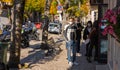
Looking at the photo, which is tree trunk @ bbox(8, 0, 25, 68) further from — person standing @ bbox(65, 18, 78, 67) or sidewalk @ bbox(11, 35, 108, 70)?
person standing @ bbox(65, 18, 78, 67)

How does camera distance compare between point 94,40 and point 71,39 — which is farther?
point 94,40

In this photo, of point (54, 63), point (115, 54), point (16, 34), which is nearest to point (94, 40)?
point (54, 63)

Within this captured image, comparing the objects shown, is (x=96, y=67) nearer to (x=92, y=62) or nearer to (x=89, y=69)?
(x=89, y=69)

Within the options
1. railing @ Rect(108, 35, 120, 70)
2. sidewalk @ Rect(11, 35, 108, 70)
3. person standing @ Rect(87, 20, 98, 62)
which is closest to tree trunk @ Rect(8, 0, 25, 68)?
sidewalk @ Rect(11, 35, 108, 70)

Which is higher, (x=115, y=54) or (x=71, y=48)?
(x=115, y=54)

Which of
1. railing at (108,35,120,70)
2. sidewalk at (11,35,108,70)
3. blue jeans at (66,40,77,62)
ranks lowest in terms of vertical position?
sidewalk at (11,35,108,70)

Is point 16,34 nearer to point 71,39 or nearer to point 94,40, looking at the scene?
point 71,39

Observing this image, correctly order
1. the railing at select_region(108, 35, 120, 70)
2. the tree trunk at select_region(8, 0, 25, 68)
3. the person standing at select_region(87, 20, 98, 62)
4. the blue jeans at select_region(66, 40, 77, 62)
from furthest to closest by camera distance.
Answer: the person standing at select_region(87, 20, 98, 62), the blue jeans at select_region(66, 40, 77, 62), the tree trunk at select_region(8, 0, 25, 68), the railing at select_region(108, 35, 120, 70)

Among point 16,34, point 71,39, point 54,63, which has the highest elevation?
point 16,34

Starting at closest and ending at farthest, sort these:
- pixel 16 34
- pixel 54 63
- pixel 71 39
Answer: pixel 16 34, pixel 71 39, pixel 54 63

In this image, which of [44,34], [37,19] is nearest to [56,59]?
[44,34]

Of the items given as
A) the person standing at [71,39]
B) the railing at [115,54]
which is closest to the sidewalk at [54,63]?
the person standing at [71,39]

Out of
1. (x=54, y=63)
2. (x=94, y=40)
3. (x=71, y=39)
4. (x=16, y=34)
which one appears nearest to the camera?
(x=16, y=34)

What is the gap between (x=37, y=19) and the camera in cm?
9388
